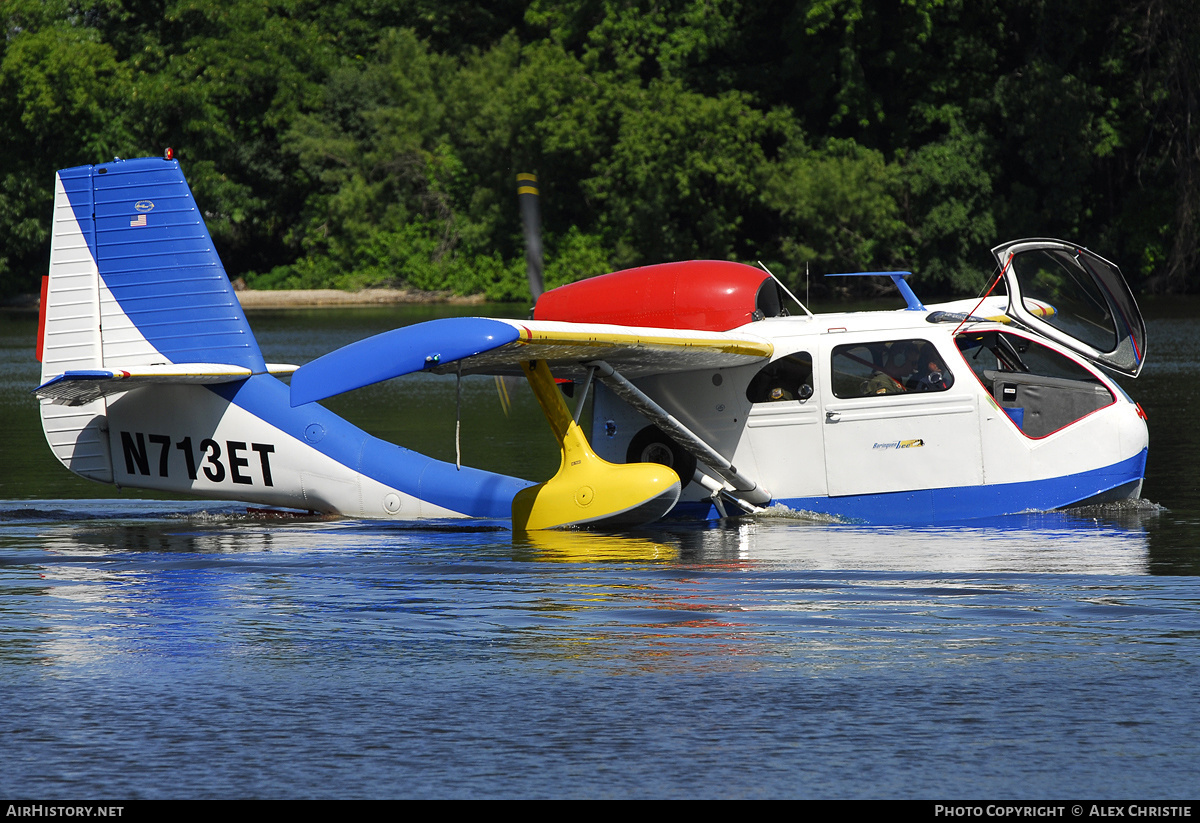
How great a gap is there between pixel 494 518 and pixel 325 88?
6090 centimetres

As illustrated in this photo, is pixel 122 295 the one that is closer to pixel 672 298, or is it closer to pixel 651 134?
pixel 672 298

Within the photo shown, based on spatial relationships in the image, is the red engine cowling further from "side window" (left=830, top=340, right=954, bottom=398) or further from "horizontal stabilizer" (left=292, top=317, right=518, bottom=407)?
"horizontal stabilizer" (left=292, top=317, right=518, bottom=407)

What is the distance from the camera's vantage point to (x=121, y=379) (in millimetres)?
12203

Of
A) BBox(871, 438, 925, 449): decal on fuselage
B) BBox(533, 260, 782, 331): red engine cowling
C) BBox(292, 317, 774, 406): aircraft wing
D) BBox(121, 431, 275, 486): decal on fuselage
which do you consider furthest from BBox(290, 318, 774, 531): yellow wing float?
BBox(121, 431, 275, 486): decal on fuselage

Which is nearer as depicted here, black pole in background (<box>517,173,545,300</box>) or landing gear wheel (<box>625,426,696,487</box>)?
landing gear wheel (<box>625,426,696,487</box>)

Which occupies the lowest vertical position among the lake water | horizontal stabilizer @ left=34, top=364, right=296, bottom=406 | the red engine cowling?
the lake water

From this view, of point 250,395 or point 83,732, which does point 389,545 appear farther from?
point 83,732

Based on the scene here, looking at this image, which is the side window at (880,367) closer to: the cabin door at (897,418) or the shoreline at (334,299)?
the cabin door at (897,418)

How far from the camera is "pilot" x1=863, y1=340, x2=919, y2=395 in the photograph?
1244cm

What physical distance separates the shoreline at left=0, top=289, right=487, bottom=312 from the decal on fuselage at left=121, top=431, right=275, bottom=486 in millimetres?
46296

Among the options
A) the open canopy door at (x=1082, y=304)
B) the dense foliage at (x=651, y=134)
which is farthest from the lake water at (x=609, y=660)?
the dense foliage at (x=651, y=134)

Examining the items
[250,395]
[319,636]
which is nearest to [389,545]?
[250,395]

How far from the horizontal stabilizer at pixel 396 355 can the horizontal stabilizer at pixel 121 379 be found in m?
1.69

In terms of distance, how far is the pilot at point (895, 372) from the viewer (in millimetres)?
12438
